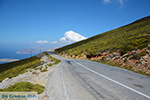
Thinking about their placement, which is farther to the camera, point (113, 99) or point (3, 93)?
point (3, 93)

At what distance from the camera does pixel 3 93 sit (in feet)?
18.3

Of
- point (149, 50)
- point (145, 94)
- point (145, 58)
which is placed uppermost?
point (149, 50)

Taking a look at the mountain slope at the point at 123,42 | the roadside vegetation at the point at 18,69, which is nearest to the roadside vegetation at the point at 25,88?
the mountain slope at the point at 123,42

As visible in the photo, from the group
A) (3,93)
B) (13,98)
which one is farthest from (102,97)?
(3,93)

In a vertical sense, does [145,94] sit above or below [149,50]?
below

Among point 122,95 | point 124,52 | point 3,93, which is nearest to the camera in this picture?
point 122,95

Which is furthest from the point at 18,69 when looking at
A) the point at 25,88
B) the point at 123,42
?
the point at 25,88

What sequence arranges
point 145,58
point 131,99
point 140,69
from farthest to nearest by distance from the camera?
1. point 145,58
2. point 140,69
3. point 131,99

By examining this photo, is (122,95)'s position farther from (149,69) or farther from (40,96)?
(149,69)

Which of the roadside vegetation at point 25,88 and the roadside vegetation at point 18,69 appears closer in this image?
the roadside vegetation at point 25,88

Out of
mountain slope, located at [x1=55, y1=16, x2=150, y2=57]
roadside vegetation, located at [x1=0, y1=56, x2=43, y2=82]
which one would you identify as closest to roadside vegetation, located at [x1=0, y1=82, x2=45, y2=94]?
mountain slope, located at [x1=55, y1=16, x2=150, y2=57]

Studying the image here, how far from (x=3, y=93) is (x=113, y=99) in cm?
562

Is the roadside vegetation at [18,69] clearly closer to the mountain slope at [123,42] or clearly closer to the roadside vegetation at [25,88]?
the mountain slope at [123,42]

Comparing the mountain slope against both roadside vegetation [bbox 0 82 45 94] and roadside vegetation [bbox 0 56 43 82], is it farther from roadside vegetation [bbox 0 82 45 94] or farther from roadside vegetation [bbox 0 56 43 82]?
roadside vegetation [bbox 0 82 45 94]
